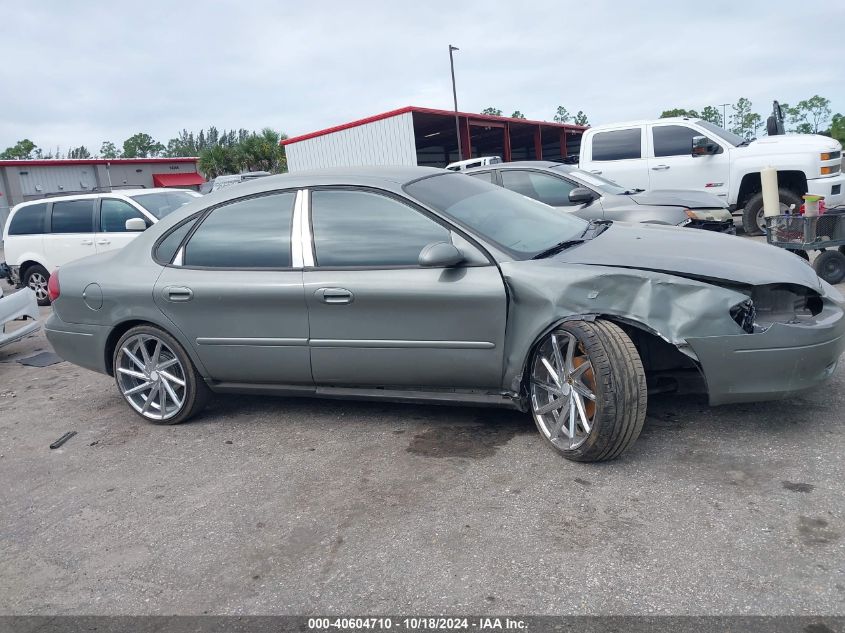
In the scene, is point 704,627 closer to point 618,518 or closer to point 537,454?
point 618,518

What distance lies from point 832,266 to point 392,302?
17.0ft

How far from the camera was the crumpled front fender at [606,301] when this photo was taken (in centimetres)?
329

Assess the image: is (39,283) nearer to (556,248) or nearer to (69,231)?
(69,231)

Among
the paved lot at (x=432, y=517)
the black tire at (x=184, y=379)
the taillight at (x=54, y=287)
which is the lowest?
the paved lot at (x=432, y=517)

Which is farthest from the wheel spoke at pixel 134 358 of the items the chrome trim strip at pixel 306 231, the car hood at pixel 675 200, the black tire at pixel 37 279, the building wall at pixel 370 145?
the building wall at pixel 370 145

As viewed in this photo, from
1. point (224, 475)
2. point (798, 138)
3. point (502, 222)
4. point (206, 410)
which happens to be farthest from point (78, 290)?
point (798, 138)

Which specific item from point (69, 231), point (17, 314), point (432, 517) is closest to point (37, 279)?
point (69, 231)

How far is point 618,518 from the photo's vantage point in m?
2.97

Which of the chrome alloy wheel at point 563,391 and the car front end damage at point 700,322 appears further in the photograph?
the chrome alloy wheel at point 563,391

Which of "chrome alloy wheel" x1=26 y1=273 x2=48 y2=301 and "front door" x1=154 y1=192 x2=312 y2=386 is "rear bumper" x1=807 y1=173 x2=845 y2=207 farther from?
"chrome alloy wheel" x1=26 y1=273 x2=48 y2=301

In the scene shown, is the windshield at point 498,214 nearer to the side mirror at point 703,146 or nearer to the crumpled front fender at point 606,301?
the crumpled front fender at point 606,301

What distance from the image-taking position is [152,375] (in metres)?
4.67

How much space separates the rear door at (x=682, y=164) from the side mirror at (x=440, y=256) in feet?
27.1

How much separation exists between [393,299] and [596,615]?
2.00 meters
